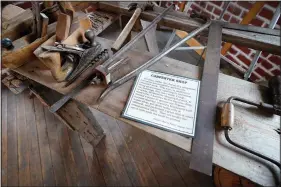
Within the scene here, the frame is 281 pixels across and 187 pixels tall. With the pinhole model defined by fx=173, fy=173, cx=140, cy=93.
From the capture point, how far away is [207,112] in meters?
0.59

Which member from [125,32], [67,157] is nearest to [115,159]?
[67,157]

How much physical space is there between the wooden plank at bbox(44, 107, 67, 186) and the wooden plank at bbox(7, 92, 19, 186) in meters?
0.28

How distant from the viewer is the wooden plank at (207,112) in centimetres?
50

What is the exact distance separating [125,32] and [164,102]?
1.34ft

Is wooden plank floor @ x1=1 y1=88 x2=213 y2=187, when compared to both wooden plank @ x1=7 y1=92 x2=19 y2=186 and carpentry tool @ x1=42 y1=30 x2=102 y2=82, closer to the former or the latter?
wooden plank @ x1=7 y1=92 x2=19 y2=186

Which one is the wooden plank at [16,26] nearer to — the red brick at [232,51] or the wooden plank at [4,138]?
the wooden plank at [4,138]

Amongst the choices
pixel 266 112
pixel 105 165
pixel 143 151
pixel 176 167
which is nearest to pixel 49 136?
pixel 105 165

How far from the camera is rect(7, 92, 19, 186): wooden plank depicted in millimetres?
1375

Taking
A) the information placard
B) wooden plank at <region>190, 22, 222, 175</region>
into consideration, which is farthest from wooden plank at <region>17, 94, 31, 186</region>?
wooden plank at <region>190, 22, 222, 175</region>

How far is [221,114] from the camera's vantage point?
1.87ft

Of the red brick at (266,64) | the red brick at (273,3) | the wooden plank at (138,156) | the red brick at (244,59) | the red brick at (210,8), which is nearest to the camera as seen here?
the red brick at (273,3)

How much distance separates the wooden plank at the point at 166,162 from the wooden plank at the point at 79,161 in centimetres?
58

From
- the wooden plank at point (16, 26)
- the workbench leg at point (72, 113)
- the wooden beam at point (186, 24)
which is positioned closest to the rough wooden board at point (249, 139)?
the wooden beam at point (186, 24)

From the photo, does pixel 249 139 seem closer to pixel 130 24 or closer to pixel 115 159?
pixel 130 24
